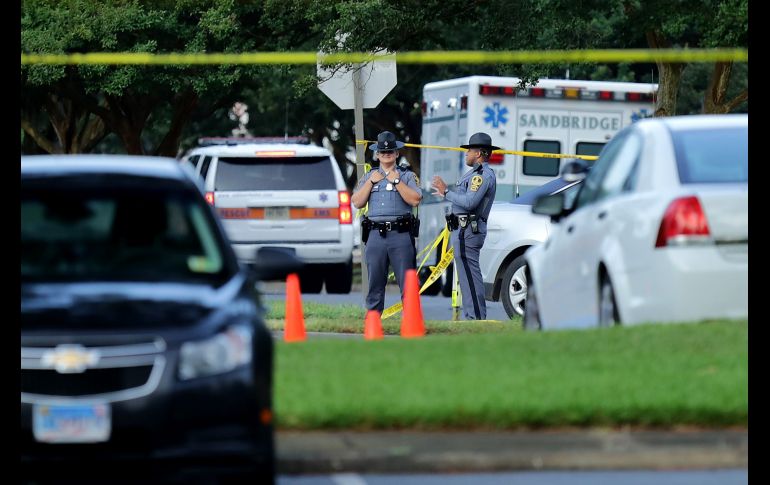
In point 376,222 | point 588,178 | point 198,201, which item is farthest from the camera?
point 376,222

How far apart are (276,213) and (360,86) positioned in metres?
3.21

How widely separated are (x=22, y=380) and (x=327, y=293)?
16831 millimetres

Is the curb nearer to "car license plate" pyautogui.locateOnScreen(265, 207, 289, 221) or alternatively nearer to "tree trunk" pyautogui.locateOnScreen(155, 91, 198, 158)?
"car license plate" pyautogui.locateOnScreen(265, 207, 289, 221)

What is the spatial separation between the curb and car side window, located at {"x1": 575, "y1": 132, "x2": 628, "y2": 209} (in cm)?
300

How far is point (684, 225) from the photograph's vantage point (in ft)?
33.3

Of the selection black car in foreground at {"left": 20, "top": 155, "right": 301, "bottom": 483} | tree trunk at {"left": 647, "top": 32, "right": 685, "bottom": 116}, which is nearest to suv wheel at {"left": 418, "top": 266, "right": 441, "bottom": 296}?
tree trunk at {"left": 647, "top": 32, "right": 685, "bottom": 116}

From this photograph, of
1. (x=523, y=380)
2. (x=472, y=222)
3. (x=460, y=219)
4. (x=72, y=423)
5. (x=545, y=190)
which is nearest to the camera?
(x=72, y=423)

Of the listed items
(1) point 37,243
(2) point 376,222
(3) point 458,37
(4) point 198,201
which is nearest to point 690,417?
(4) point 198,201

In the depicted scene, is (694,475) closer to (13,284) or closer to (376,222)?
(13,284)

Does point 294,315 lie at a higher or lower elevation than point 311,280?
higher

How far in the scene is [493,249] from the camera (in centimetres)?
1900

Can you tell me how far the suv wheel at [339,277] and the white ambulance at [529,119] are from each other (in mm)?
1575

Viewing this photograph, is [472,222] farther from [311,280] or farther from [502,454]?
[502,454]

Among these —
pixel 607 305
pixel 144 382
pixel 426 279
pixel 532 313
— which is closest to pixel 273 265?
pixel 144 382
